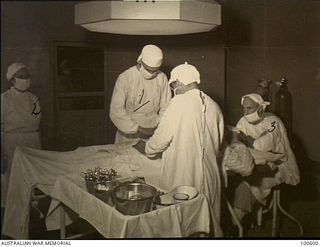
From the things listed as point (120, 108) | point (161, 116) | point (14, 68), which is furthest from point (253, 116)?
point (14, 68)

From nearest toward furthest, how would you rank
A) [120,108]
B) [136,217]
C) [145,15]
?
[136,217] → [145,15] → [120,108]

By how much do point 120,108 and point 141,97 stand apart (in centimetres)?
10

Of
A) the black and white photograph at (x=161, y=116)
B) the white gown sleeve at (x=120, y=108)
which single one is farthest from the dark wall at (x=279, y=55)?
the white gown sleeve at (x=120, y=108)

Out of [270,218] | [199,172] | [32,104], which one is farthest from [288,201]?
[32,104]

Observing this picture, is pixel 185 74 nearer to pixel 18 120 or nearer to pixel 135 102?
pixel 135 102

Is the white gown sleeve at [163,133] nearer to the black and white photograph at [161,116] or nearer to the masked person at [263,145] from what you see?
the black and white photograph at [161,116]

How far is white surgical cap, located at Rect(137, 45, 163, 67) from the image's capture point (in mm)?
1534

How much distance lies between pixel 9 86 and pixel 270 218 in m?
1.13

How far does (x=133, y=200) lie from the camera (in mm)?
1339

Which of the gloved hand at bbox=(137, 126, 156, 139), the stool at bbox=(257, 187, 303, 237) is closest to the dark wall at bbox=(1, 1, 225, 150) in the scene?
the gloved hand at bbox=(137, 126, 156, 139)

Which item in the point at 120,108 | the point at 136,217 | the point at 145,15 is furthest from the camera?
the point at 120,108

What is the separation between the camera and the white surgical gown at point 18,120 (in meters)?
1.55

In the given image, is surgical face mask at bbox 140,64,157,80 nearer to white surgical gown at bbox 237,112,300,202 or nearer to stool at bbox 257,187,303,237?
white surgical gown at bbox 237,112,300,202

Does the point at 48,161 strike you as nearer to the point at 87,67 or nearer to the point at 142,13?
the point at 87,67
